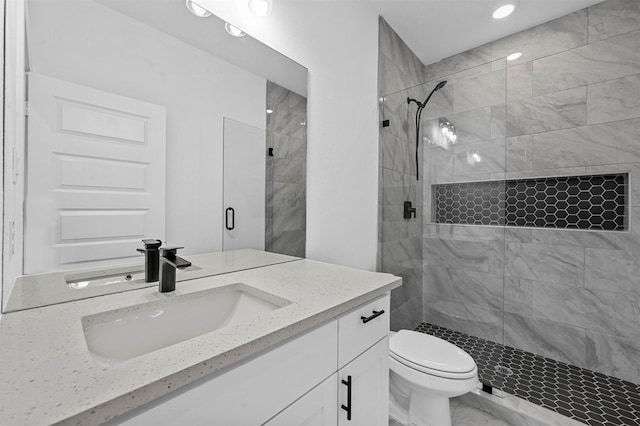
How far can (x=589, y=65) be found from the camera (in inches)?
75.9

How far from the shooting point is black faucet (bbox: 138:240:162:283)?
2.92 ft

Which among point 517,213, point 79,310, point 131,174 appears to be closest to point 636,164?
point 517,213

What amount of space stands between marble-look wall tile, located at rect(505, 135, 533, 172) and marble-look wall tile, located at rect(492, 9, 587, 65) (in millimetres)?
612

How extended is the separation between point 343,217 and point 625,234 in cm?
179

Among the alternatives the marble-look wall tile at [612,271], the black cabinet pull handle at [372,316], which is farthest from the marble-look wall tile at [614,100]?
the black cabinet pull handle at [372,316]

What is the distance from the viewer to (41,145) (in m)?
0.73

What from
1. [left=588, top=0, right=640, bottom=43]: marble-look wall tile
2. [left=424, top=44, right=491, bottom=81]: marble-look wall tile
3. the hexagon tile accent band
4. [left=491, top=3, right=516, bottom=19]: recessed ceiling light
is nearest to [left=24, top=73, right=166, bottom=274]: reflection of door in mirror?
the hexagon tile accent band

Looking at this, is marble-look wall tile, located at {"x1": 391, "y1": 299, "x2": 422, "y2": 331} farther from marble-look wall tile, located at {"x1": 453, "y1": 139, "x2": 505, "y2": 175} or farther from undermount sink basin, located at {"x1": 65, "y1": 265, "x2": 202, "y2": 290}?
undermount sink basin, located at {"x1": 65, "y1": 265, "x2": 202, "y2": 290}

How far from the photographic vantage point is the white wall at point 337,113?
145 centimetres

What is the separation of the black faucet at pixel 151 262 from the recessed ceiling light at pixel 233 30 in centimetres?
88

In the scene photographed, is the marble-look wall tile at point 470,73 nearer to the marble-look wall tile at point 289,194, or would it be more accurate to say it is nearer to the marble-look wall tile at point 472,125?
the marble-look wall tile at point 472,125

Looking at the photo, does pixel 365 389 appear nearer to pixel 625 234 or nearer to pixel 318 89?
pixel 318 89

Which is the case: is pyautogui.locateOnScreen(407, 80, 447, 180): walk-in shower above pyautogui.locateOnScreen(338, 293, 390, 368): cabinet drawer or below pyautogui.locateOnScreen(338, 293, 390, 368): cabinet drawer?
above

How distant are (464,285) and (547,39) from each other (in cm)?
193
